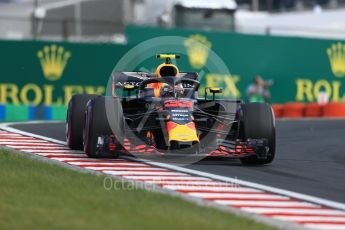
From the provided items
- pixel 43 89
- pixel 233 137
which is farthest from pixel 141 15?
pixel 233 137

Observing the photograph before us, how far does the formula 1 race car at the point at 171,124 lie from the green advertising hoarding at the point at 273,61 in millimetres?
14256

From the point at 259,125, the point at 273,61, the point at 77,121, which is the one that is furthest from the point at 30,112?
the point at 259,125

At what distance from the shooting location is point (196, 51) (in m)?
28.3

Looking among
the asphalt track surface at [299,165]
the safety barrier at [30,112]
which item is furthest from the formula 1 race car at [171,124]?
the safety barrier at [30,112]

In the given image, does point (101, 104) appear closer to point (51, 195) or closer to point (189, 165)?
point (189, 165)

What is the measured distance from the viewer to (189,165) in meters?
12.3

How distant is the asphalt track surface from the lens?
35.7ft

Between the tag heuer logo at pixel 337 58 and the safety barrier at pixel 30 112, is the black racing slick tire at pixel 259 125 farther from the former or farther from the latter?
the tag heuer logo at pixel 337 58

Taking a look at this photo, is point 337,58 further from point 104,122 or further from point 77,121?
point 104,122

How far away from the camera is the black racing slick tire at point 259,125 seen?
1264 cm

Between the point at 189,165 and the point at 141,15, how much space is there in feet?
79.2

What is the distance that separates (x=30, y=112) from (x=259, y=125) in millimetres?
12000

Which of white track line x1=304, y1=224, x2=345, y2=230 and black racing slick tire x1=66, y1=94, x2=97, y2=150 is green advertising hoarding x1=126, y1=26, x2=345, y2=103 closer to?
black racing slick tire x1=66, y1=94, x2=97, y2=150

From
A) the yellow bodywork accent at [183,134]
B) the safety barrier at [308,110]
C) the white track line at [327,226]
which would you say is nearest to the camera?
the white track line at [327,226]
